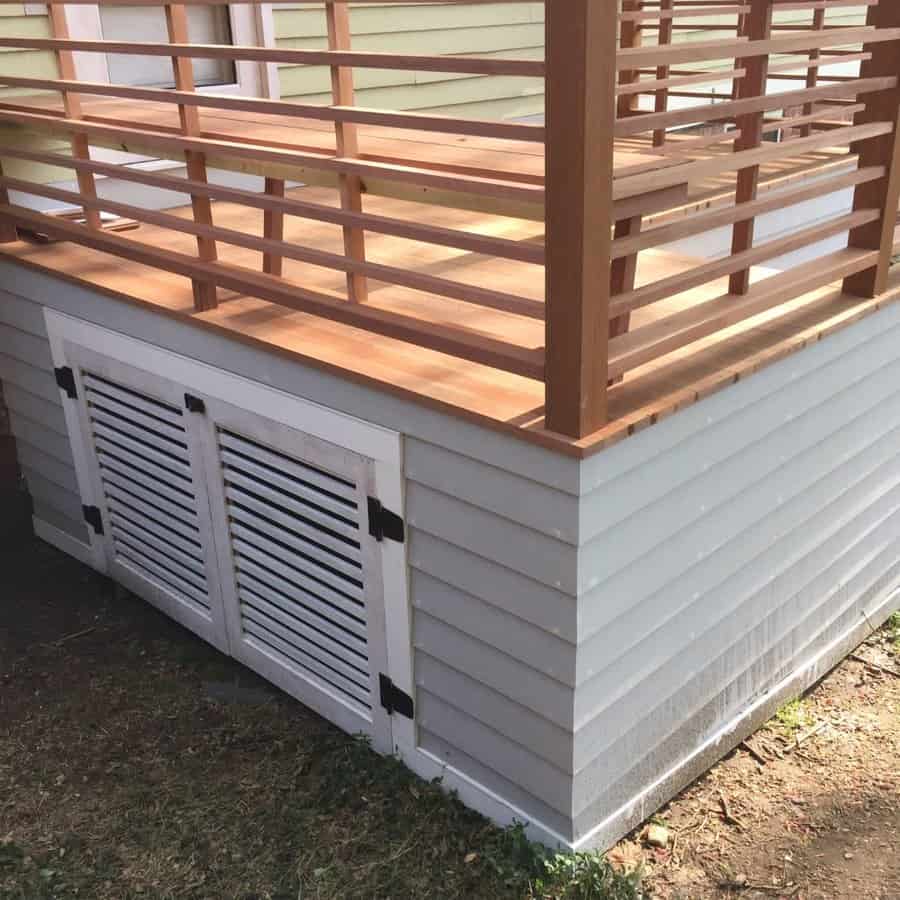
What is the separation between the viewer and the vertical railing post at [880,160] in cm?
271

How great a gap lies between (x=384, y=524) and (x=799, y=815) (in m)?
1.41

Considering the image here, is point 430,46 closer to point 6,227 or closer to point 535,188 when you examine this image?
point 6,227

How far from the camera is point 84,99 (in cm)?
417

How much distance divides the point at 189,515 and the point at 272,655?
1.73ft

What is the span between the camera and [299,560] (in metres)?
3.09

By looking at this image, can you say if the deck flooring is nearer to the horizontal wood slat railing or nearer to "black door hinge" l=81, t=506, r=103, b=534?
the horizontal wood slat railing

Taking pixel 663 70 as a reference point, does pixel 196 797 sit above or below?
below

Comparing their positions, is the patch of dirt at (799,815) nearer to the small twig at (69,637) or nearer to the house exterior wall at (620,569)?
the house exterior wall at (620,569)

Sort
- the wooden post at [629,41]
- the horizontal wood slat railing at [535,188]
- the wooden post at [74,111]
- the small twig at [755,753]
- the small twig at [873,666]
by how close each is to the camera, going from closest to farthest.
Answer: the horizontal wood slat railing at [535,188], the small twig at [755,753], the wooden post at [74,111], the small twig at [873,666], the wooden post at [629,41]

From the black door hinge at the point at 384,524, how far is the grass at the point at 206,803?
28.4 inches

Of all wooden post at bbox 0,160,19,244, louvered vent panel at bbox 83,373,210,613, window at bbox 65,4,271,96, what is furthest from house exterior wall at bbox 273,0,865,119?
louvered vent panel at bbox 83,373,210,613

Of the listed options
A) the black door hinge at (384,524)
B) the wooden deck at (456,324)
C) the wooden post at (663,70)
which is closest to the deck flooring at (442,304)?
the wooden deck at (456,324)

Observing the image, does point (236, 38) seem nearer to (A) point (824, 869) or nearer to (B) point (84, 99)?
(B) point (84, 99)

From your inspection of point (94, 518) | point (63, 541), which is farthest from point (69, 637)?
point (63, 541)
